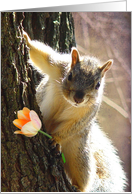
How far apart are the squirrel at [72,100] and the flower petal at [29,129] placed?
1.04ft

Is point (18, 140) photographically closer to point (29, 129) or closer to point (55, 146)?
→ point (29, 129)

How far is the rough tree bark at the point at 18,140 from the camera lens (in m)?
1.05

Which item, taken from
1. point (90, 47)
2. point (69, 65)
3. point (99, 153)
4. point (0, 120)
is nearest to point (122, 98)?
point (90, 47)

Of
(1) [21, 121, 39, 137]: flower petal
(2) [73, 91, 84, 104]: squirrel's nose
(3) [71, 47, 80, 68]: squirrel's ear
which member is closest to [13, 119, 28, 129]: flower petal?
(1) [21, 121, 39, 137]: flower petal

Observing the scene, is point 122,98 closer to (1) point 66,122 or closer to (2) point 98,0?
(1) point 66,122

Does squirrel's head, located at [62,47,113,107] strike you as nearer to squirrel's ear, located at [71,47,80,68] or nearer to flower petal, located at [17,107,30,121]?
squirrel's ear, located at [71,47,80,68]

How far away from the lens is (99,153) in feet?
6.59

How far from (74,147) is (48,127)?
0.24 metres

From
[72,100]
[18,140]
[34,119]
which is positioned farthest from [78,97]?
[18,140]

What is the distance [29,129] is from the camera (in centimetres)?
107

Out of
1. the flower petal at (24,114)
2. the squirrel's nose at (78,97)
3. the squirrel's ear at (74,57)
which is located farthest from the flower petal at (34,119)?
the squirrel's ear at (74,57)

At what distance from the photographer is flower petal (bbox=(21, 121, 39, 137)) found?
3.40ft

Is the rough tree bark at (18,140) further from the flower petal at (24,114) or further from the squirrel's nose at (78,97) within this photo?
the squirrel's nose at (78,97)

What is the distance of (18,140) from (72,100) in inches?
15.7
